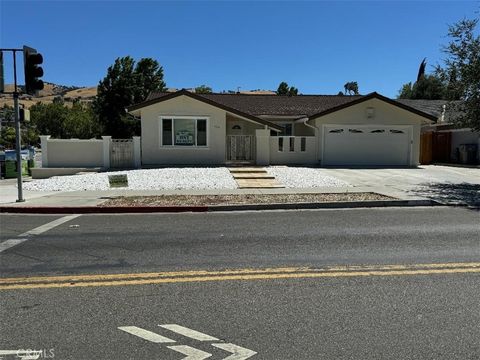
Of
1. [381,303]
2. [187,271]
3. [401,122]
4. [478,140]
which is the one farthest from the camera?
[478,140]

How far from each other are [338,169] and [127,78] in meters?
28.9

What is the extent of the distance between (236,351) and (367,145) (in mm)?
21920

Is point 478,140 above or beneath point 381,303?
above

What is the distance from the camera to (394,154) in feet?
80.2

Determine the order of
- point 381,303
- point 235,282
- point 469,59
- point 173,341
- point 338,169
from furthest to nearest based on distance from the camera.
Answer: point 338,169
point 469,59
point 235,282
point 381,303
point 173,341

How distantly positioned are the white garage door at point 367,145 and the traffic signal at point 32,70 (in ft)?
49.5

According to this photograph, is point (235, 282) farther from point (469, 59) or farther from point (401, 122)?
point (401, 122)

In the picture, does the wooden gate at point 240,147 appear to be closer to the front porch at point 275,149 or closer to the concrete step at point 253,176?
the front porch at point 275,149

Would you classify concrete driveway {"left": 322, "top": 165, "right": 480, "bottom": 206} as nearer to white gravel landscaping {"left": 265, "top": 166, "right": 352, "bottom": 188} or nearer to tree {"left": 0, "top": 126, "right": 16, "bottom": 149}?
white gravel landscaping {"left": 265, "top": 166, "right": 352, "bottom": 188}

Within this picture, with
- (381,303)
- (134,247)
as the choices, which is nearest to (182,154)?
(134,247)

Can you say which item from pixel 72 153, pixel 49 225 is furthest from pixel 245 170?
pixel 49 225

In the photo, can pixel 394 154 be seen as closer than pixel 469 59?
No

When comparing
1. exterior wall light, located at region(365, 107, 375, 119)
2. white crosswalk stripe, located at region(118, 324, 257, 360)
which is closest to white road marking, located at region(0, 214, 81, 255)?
white crosswalk stripe, located at region(118, 324, 257, 360)

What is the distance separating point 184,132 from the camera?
22.5 meters
